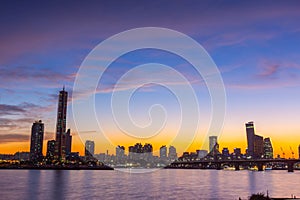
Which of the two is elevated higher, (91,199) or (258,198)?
(258,198)

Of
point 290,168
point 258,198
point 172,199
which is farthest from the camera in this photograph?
point 290,168

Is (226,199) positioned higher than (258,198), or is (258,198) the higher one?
(258,198)

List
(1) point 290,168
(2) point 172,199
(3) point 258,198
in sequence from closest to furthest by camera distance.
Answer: (3) point 258,198
(2) point 172,199
(1) point 290,168

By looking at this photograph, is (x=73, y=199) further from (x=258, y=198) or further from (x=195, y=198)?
(x=258, y=198)

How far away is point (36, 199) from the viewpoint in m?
51.6

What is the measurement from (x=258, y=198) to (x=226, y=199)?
25.3 metres

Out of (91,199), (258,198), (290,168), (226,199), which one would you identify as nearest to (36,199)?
(91,199)

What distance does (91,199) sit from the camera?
5103 centimetres

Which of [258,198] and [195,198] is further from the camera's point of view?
[195,198]

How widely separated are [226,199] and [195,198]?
5.44m

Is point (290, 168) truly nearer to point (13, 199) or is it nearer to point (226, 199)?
point (226, 199)

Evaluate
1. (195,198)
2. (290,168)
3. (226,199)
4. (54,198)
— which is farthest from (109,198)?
(290,168)

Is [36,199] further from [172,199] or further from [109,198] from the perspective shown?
[172,199]

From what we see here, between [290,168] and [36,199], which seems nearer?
[36,199]
